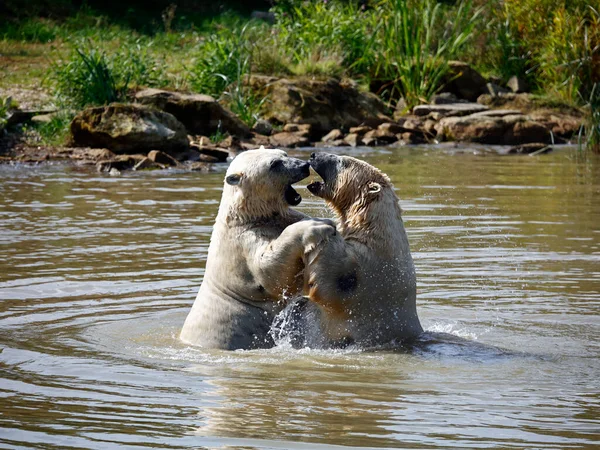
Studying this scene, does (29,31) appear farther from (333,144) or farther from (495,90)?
(495,90)

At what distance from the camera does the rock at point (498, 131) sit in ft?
69.2

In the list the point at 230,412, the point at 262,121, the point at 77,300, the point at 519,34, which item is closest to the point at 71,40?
the point at 262,121

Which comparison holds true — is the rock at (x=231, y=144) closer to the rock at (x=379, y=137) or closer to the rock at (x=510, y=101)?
the rock at (x=379, y=137)

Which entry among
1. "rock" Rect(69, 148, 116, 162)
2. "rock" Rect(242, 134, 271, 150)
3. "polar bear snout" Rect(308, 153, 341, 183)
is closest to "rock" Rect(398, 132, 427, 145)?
"rock" Rect(242, 134, 271, 150)

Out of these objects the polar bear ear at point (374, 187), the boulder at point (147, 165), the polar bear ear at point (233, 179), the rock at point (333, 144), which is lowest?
the rock at point (333, 144)

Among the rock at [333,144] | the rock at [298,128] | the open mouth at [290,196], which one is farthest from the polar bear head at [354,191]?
the rock at [298,128]

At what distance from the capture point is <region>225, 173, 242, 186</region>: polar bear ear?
6617 millimetres

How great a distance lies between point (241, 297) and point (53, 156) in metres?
11.3

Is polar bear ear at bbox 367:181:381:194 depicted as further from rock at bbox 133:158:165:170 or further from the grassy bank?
the grassy bank

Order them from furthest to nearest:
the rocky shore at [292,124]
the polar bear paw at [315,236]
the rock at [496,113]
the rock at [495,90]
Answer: the rock at [495,90]
the rock at [496,113]
the rocky shore at [292,124]
the polar bear paw at [315,236]

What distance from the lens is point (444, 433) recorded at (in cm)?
471

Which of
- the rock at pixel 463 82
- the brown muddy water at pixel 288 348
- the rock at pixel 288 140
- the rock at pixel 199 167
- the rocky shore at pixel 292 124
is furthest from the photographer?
the rock at pixel 463 82

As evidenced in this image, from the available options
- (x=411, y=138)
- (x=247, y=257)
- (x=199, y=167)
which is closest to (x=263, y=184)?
(x=247, y=257)

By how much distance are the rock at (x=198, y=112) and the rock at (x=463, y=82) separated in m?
6.41
